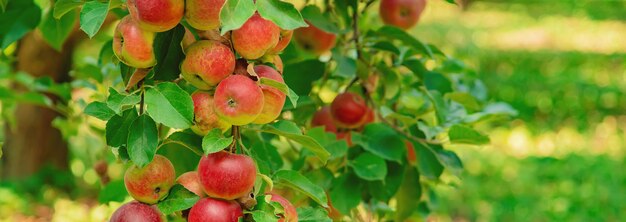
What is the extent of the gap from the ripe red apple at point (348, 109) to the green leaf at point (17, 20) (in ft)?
1.24

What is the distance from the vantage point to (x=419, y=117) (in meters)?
1.04

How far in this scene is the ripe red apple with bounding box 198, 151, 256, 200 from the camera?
0.58 m

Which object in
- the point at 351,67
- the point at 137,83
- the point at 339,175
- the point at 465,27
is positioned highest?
the point at 137,83

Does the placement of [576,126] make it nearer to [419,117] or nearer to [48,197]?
[48,197]

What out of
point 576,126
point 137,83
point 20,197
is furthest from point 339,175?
point 576,126

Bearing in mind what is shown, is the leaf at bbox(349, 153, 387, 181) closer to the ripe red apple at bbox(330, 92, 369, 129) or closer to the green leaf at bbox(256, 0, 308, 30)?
the ripe red apple at bbox(330, 92, 369, 129)

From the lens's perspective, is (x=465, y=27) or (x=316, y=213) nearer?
(x=316, y=213)

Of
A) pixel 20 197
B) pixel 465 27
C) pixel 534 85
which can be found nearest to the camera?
pixel 20 197

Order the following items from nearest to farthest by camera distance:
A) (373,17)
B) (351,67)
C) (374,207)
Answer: (351,67)
(374,207)
(373,17)

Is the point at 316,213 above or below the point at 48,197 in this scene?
above

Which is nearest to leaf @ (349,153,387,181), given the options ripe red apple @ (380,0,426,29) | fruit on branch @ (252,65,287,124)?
ripe red apple @ (380,0,426,29)

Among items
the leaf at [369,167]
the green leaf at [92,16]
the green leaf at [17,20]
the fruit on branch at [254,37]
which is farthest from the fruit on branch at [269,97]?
the green leaf at [17,20]

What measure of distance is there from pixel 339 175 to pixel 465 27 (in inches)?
239

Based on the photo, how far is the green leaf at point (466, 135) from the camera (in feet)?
3.11
